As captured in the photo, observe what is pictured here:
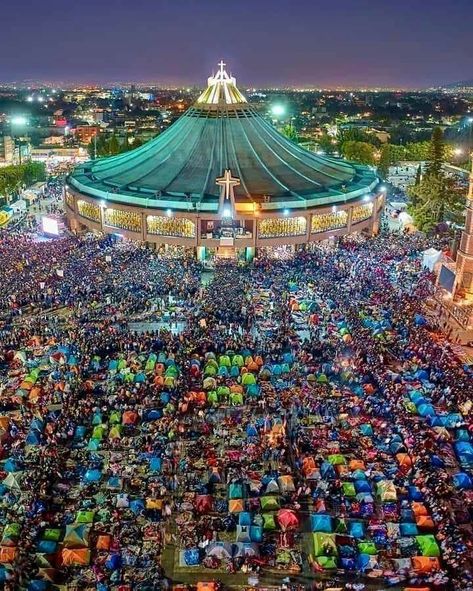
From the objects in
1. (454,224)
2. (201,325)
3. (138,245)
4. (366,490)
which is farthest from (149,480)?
(454,224)

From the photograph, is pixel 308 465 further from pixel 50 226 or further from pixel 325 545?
pixel 50 226

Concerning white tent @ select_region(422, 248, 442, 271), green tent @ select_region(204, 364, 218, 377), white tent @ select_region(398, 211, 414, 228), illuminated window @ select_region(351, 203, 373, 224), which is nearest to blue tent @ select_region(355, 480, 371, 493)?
green tent @ select_region(204, 364, 218, 377)

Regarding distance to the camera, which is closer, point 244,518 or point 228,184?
point 244,518

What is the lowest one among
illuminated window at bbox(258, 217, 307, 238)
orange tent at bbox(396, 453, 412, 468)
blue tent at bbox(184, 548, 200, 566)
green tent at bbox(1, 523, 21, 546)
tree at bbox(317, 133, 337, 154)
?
blue tent at bbox(184, 548, 200, 566)

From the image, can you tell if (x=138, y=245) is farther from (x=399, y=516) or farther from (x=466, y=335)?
(x=399, y=516)

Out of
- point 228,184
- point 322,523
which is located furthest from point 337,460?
point 228,184

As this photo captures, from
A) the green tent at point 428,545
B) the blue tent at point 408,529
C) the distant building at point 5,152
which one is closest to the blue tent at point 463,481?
the blue tent at point 408,529

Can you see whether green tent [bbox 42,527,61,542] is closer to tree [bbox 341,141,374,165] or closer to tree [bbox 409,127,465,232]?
tree [bbox 409,127,465,232]
